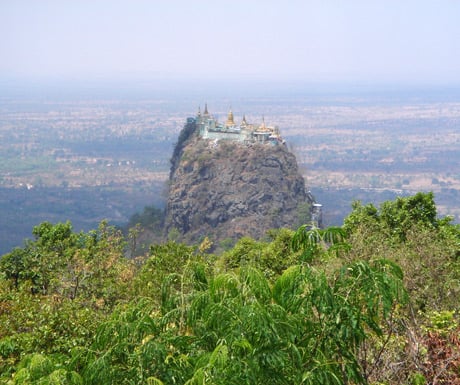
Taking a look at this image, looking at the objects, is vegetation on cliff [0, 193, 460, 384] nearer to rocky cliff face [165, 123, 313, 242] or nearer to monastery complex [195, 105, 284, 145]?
rocky cliff face [165, 123, 313, 242]

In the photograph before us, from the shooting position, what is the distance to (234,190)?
7500 centimetres

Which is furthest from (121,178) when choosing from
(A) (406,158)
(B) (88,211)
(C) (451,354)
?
(C) (451,354)

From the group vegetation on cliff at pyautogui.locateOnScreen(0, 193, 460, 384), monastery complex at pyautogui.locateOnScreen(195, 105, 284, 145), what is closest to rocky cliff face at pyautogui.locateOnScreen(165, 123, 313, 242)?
monastery complex at pyautogui.locateOnScreen(195, 105, 284, 145)

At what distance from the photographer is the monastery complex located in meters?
73.7

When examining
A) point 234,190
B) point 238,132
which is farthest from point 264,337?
point 238,132

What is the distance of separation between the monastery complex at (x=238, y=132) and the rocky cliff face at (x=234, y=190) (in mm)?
910

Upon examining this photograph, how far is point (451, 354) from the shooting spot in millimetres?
7504

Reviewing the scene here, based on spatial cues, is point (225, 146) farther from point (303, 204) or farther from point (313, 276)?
point (313, 276)

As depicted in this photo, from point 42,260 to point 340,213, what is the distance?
10405 centimetres

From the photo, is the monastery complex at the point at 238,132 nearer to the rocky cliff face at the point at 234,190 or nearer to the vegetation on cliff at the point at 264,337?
the rocky cliff face at the point at 234,190

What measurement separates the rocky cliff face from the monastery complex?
91 centimetres

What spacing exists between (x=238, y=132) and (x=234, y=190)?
7.22 m

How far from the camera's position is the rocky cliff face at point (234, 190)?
72.9 meters

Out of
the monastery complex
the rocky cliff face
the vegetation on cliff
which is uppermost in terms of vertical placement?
the vegetation on cliff
